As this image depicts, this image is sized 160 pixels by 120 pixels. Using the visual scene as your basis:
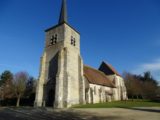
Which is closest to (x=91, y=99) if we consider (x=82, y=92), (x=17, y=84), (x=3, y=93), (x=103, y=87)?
(x=82, y=92)

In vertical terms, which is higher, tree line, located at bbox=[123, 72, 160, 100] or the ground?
tree line, located at bbox=[123, 72, 160, 100]

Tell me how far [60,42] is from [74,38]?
13.5 feet

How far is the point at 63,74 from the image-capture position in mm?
28891

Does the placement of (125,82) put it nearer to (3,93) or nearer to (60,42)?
(60,42)

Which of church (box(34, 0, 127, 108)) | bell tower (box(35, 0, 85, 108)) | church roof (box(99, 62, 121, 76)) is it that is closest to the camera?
bell tower (box(35, 0, 85, 108))

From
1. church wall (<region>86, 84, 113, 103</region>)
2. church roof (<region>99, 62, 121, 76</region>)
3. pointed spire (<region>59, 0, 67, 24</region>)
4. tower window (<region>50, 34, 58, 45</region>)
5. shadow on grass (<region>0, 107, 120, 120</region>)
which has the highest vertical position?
pointed spire (<region>59, 0, 67, 24</region>)

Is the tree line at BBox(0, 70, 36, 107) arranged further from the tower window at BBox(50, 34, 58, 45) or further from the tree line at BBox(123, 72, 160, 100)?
the tree line at BBox(123, 72, 160, 100)

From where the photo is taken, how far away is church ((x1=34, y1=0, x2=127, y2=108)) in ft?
92.0

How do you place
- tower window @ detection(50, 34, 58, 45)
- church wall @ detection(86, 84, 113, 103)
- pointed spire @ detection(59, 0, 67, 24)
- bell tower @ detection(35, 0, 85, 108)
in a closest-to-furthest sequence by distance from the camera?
bell tower @ detection(35, 0, 85, 108) < church wall @ detection(86, 84, 113, 103) < tower window @ detection(50, 34, 58, 45) < pointed spire @ detection(59, 0, 67, 24)

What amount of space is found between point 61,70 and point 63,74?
770mm

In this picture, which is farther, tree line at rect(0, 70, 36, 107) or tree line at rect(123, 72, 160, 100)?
tree line at rect(123, 72, 160, 100)

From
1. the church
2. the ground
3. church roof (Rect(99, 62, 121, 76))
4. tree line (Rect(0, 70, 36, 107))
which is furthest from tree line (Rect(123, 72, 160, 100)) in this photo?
the ground

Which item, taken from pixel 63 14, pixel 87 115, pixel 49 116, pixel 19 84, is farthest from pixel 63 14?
pixel 49 116

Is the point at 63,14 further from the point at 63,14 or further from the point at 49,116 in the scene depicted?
the point at 49,116
